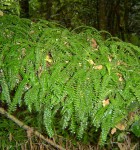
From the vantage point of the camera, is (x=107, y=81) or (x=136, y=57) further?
(x=136, y=57)

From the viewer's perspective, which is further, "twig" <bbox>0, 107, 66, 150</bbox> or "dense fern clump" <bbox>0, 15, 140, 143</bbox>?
"twig" <bbox>0, 107, 66, 150</bbox>

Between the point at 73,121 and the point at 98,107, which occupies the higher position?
the point at 98,107

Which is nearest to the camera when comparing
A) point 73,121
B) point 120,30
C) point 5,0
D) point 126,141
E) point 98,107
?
point 98,107

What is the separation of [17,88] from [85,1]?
24.1 feet

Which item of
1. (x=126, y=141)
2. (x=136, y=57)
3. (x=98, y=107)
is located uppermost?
(x=136, y=57)

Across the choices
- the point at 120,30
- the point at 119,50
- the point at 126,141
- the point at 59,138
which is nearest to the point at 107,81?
the point at 119,50

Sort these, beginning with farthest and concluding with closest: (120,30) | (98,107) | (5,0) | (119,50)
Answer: (120,30), (5,0), (119,50), (98,107)

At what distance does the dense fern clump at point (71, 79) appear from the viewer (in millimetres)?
1095

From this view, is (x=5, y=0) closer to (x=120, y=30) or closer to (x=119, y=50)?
(x=119, y=50)

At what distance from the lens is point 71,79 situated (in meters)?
1.11

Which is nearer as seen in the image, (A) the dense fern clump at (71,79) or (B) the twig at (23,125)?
(A) the dense fern clump at (71,79)

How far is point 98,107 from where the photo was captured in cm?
109

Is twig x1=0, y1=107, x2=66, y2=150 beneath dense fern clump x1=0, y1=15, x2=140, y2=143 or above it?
beneath

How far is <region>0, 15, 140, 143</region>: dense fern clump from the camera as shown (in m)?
1.09
